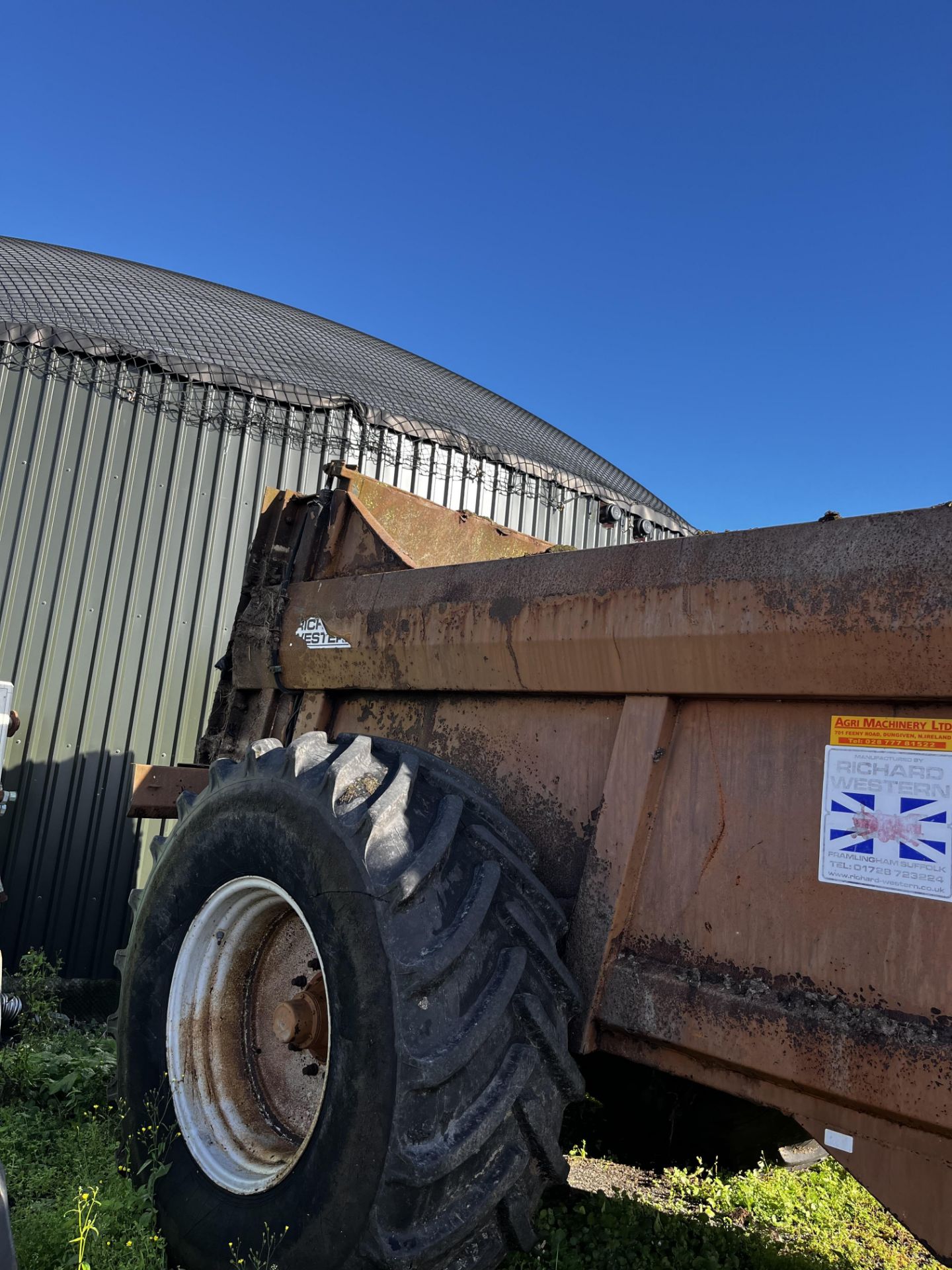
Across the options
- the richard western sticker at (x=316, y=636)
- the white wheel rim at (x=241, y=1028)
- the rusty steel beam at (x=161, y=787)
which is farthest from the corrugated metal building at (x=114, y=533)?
the white wheel rim at (x=241, y=1028)

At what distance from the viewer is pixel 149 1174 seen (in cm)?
270

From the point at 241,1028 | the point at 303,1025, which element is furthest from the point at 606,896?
the point at 241,1028

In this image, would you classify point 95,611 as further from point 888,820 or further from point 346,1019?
point 888,820

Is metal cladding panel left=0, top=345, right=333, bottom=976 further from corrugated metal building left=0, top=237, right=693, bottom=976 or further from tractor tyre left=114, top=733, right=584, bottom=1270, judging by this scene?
tractor tyre left=114, top=733, right=584, bottom=1270

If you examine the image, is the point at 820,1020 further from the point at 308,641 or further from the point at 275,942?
the point at 308,641

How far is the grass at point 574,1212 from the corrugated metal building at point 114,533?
2.21 meters

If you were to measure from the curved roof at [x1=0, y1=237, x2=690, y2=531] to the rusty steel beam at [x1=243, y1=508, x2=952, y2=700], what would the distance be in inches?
172

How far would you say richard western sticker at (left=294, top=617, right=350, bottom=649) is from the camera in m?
3.48

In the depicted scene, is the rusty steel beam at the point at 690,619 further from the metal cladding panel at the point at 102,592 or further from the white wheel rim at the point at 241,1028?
the metal cladding panel at the point at 102,592

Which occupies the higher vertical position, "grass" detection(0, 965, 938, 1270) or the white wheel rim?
the white wheel rim

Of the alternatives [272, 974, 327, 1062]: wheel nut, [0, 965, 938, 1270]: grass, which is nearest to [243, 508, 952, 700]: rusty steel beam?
[272, 974, 327, 1062]: wheel nut

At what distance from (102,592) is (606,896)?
5207mm

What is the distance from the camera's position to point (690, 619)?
88.8 inches

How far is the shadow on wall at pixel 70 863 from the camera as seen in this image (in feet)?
20.0
